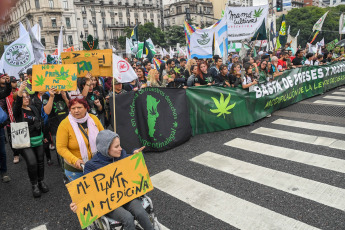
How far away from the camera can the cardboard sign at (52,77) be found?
4.57 metres

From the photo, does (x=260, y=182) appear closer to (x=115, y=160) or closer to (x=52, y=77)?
(x=115, y=160)

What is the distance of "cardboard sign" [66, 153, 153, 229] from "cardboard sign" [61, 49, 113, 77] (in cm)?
257

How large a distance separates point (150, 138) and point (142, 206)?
3214 millimetres

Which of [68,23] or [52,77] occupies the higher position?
[68,23]

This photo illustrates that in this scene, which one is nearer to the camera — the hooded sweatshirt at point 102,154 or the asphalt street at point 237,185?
the hooded sweatshirt at point 102,154

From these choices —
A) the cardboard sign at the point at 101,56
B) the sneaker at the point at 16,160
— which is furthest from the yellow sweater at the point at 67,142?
the sneaker at the point at 16,160

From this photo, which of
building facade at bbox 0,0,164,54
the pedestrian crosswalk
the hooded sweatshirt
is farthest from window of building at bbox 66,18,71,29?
the hooded sweatshirt

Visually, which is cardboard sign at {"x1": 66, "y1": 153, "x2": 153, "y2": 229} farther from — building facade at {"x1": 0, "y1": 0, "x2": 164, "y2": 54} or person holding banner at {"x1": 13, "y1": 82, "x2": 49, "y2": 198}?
building facade at {"x1": 0, "y1": 0, "x2": 164, "y2": 54}

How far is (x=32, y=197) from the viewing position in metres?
4.64

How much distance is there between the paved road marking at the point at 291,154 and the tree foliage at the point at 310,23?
192 ft

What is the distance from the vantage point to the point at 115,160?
3133 millimetres

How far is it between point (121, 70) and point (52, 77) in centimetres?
119

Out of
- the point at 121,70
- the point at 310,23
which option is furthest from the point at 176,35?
the point at 121,70

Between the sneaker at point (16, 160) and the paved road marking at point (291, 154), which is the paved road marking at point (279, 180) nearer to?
the paved road marking at point (291, 154)
